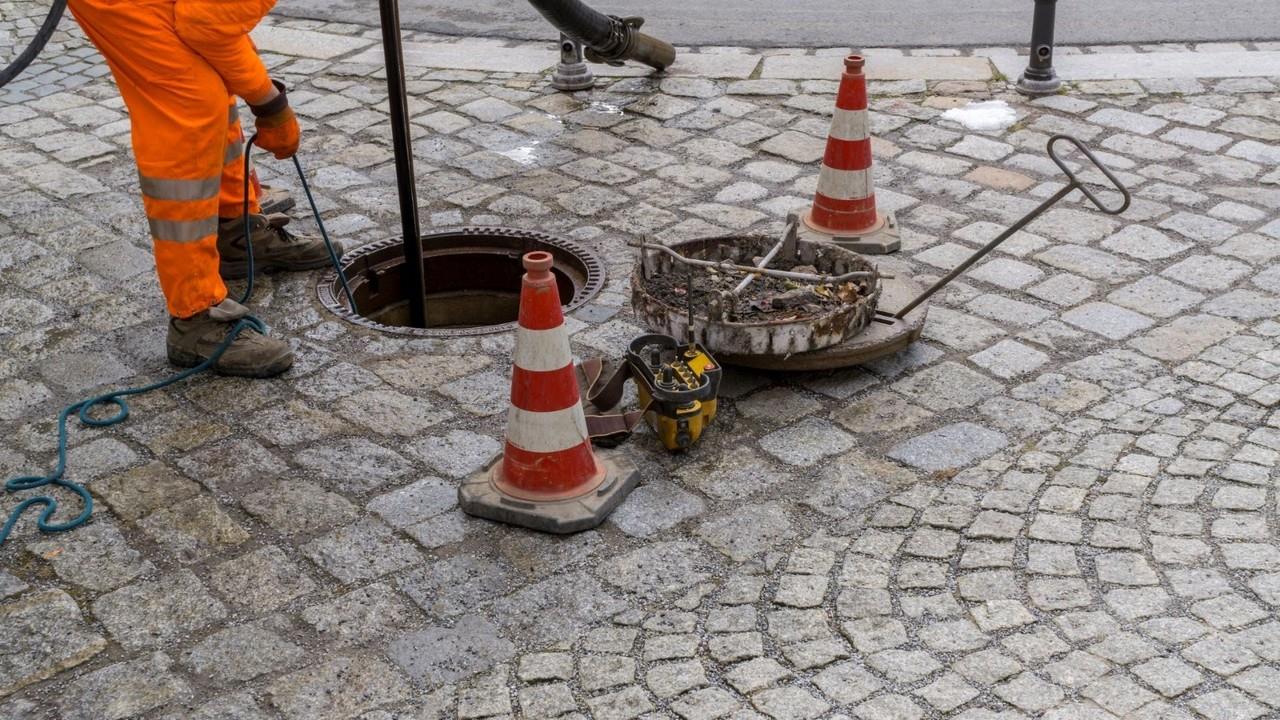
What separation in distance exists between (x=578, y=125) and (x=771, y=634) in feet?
13.8

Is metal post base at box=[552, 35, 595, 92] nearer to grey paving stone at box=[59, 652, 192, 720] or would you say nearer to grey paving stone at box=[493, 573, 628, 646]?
grey paving stone at box=[493, 573, 628, 646]

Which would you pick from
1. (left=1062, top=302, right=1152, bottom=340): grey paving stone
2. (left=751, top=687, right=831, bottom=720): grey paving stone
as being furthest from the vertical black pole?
(left=751, top=687, right=831, bottom=720): grey paving stone

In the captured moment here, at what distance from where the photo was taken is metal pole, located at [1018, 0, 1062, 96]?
24.3 feet

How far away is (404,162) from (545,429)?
1.80 metres

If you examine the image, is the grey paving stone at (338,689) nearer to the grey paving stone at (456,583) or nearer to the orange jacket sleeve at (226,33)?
the grey paving stone at (456,583)

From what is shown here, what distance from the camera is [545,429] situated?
4.09m

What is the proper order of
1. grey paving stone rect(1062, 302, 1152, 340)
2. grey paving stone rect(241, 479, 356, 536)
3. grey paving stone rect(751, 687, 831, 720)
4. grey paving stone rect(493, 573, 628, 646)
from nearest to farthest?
1. grey paving stone rect(751, 687, 831, 720)
2. grey paving stone rect(493, 573, 628, 646)
3. grey paving stone rect(241, 479, 356, 536)
4. grey paving stone rect(1062, 302, 1152, 340)

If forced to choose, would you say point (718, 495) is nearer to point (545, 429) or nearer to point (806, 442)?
point (806, 442)

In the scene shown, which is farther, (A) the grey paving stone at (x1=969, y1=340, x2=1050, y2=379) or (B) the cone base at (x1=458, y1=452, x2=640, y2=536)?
(A) the grey paving stone at (x1=969, y1=340, x2=1050, y2=379)

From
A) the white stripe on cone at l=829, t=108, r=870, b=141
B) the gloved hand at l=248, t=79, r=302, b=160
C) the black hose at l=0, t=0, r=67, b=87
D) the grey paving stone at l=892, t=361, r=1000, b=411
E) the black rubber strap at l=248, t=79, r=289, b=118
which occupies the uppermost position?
the black hose at l=0, t=0, r=67, b=87

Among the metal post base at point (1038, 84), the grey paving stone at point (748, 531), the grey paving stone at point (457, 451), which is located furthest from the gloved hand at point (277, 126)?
the metal post base at point (1038, 84)

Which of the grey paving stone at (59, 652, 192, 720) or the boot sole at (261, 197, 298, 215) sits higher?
the boot sole at (261, 197, 298, 215)

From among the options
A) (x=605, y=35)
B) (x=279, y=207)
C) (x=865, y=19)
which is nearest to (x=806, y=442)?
(x=279, y=207)

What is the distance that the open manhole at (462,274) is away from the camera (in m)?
5.86
